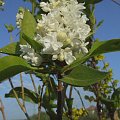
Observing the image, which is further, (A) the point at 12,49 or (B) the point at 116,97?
(B) the point at 116,97

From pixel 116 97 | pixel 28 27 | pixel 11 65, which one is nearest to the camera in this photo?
pixel 11 65

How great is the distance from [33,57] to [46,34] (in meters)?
0.06

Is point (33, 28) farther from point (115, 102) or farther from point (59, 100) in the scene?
point (115, 102)

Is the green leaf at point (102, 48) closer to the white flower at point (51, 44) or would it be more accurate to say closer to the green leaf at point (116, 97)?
the white flower at point (51, 44)

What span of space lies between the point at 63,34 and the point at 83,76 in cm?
10

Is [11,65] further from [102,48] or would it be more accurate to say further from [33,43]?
[102,48]

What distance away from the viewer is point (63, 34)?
0.73 meters

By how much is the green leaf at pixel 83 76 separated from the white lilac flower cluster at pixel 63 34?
0.03 metres

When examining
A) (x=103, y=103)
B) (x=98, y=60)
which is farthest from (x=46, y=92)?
(x=98, y=60)

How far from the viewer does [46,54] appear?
29.4 inches

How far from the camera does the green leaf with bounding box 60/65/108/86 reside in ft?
2.30

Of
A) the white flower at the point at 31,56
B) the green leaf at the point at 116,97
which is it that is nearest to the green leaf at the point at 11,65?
the white flower at the point at 31,56

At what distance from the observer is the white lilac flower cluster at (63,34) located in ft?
2.36

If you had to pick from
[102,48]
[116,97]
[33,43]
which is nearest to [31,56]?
[33,43]
